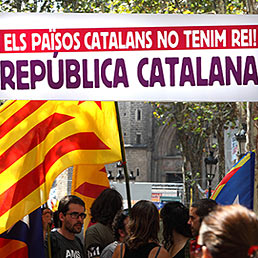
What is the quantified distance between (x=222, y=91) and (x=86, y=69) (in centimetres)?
82

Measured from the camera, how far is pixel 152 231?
4.21 meters

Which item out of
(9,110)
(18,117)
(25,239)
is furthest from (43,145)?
(25,239)

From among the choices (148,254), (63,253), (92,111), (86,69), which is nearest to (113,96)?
(86,69)

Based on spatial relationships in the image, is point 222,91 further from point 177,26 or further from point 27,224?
point 27,224

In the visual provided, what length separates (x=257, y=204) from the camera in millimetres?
6234

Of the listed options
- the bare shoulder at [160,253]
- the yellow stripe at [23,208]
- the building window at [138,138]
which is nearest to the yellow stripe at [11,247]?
the yellow stripe at [23,208]

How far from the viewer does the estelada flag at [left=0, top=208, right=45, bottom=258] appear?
528cm

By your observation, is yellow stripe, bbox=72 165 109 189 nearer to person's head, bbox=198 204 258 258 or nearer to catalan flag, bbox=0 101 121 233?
catalan flag, bbox=0 101 121 233

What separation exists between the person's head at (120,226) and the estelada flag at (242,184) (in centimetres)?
125

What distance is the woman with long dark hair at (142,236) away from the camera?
4.09 meters

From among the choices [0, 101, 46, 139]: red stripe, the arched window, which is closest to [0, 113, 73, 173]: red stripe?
[0, 101, 46, 139]: red stripe

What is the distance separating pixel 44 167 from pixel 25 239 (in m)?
0.61

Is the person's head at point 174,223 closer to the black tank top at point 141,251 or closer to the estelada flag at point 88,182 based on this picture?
the black tank top at point 141,251

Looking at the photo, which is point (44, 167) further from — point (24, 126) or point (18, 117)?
point (18, 117)
